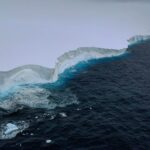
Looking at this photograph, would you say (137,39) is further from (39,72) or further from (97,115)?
(97,115)

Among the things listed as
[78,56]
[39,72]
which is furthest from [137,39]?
[39,72]

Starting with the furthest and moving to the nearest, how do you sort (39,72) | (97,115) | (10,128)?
(39,72), (97,115), (10,128)

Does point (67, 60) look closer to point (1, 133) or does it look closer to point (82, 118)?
point (82, 118)

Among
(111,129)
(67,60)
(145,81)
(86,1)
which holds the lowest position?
(111,129)

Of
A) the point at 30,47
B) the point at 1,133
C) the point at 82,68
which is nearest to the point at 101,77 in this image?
the point at 82,68

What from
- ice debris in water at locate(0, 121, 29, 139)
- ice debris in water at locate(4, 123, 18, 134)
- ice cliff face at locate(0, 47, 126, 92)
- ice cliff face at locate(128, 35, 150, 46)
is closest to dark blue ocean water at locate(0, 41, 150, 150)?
ice debris in water at locate(0, 121, 29, 139)

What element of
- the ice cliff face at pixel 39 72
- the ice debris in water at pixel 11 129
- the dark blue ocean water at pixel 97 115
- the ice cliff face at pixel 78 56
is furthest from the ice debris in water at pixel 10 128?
the ice cliff face at pixel 78 56
